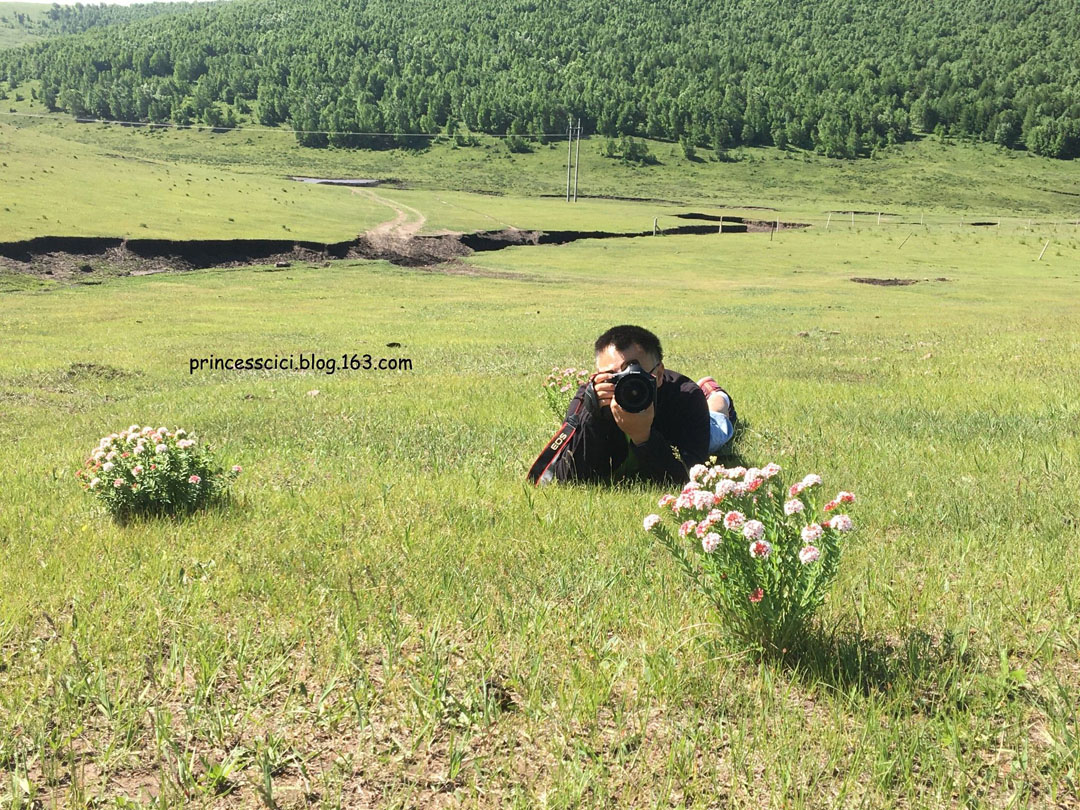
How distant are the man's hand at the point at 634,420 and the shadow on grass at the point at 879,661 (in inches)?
87.5

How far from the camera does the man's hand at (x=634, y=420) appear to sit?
18.4ft

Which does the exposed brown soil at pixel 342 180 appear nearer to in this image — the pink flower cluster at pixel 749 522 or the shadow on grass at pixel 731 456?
the shadow on grass at pixel 731 456

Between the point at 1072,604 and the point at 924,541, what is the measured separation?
1.11 meters

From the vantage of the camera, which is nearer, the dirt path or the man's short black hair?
the man's short black hair

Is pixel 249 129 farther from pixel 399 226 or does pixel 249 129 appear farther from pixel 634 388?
pixel 634 388

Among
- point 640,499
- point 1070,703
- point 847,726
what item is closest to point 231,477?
point 640,499

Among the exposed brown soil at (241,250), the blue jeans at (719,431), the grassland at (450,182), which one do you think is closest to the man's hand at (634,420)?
the blue jeans at (719,431)

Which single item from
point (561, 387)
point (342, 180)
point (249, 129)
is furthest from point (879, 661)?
point (249, 129)

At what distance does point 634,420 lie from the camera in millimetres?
5680

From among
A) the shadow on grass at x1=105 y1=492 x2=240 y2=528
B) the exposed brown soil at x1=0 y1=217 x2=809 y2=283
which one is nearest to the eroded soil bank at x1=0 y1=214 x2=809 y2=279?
the exposed brown soil at x1=0 y1=217 x2=809 y2=283

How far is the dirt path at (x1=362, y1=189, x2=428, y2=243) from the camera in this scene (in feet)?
194

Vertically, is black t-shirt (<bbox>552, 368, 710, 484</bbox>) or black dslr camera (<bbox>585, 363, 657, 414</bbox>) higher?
black dslr camera (<bbox>585, 363, 657, 414</bbox>)

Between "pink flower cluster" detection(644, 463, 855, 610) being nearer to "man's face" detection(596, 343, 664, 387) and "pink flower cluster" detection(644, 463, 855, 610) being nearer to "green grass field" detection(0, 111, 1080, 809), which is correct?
"green grass field" detection(0, 111, 1080, 809)

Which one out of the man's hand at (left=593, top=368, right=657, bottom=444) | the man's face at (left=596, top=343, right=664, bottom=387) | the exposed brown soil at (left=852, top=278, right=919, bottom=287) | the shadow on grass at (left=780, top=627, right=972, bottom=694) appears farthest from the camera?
the exposed brown soil at (left=852, top=278, right=919, bottom=287)
